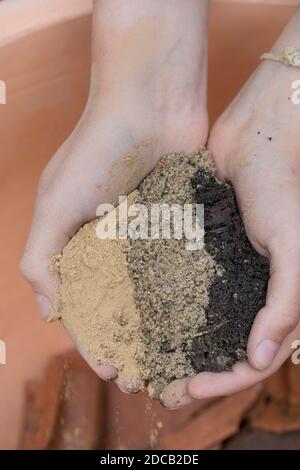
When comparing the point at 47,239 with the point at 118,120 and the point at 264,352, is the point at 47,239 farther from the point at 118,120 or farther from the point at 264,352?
the point at 264,352

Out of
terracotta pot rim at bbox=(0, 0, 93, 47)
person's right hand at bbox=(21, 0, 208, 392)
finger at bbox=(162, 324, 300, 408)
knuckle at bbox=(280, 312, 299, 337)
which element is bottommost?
finger at bbox=(162, 324, 300, 408)

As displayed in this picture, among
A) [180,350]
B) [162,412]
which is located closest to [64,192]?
[180,350]

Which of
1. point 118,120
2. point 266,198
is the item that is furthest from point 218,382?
point 118,120

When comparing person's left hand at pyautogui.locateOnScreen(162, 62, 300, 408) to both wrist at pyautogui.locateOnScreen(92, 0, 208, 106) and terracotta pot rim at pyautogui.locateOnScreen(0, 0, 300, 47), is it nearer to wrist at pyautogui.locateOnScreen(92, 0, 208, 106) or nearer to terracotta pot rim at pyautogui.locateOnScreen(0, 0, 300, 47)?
wrist at pyautogui.locateOnScreen(92, 0, 208, 106)

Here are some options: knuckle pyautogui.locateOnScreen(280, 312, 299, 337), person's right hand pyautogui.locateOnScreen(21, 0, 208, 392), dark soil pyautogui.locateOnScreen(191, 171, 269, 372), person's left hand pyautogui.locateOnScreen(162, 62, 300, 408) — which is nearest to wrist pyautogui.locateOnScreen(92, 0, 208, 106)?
person's right hand pyautogui.locateOnScreen(21, 0, 208, 392)

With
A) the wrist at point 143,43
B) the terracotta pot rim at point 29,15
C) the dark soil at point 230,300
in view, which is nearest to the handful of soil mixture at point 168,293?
the dark soil at point 230,300

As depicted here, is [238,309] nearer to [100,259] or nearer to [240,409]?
[100,259]
